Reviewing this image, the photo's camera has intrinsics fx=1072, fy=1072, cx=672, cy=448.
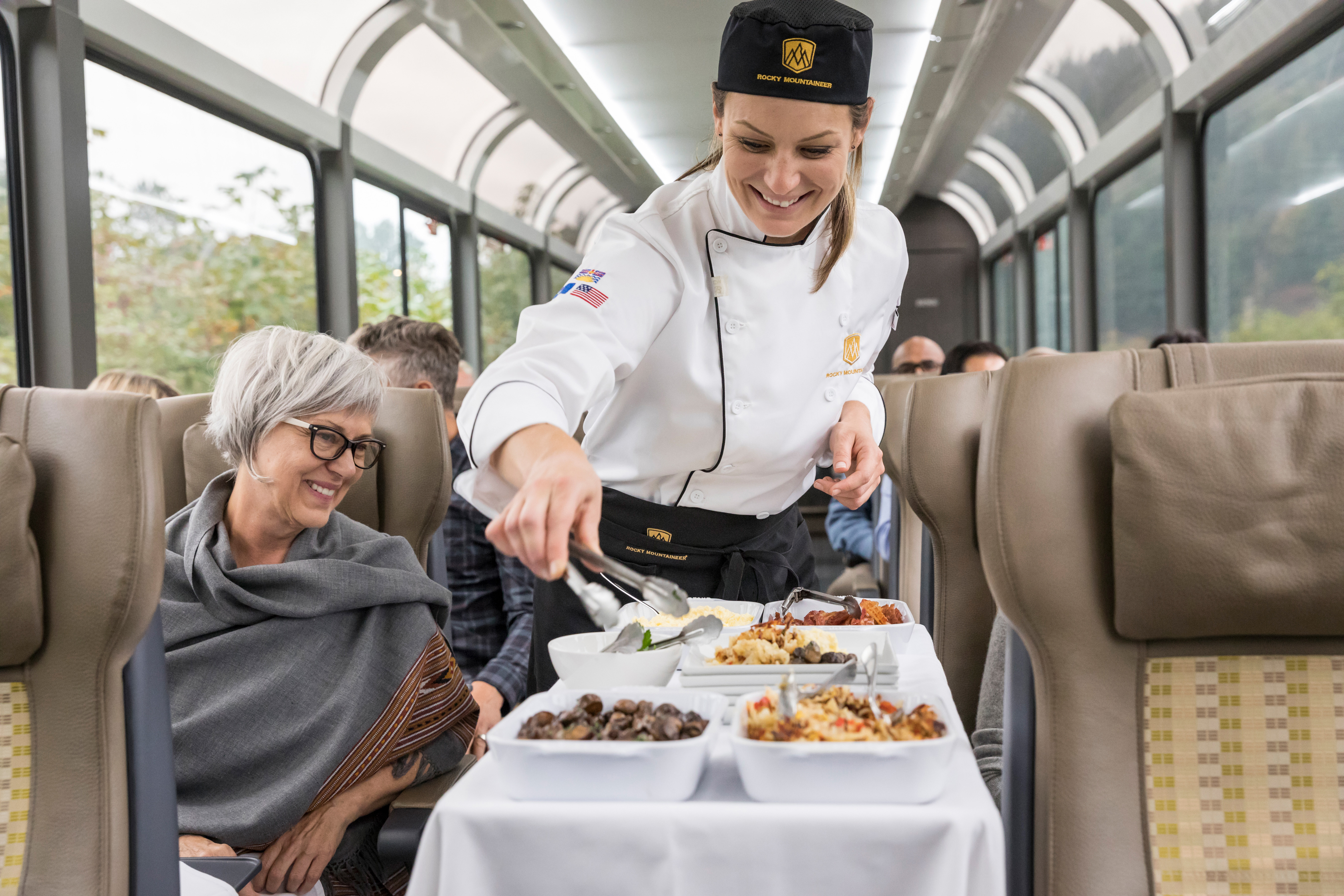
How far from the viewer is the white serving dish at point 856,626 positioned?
4.99ft

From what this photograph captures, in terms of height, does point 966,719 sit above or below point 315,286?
below

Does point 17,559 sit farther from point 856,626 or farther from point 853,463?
point 853,463

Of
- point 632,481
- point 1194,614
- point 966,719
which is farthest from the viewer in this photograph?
point 966,719

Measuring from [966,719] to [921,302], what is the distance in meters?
→ 11.4

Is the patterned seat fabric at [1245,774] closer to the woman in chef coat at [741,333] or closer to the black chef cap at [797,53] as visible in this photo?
the woman in chef coat at [741,333]

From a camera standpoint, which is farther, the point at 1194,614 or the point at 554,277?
the point at 554,277

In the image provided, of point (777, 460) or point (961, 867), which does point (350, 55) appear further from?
point (961, 867)

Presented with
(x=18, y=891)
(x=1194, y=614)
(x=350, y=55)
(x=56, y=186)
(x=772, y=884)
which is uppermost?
(x=350, y=55)

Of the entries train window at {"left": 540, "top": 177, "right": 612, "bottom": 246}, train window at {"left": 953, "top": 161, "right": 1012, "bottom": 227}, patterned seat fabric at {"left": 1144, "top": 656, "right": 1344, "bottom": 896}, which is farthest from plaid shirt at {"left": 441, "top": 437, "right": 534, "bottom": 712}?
train window at {"left": 953, "top": 161, "right": 1012, "bottom": 227}

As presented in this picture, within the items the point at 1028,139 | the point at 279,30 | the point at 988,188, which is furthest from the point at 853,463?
the point at 988,188

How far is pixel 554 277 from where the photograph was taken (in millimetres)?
10820

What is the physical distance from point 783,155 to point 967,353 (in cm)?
378

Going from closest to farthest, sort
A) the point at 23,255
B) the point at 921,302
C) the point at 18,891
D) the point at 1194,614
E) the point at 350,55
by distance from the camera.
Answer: the point at 1194,614
the point at 18,891
the point at 23,255
the point at 350,55
the point at 921,302

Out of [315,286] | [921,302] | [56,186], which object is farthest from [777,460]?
[921,302]
